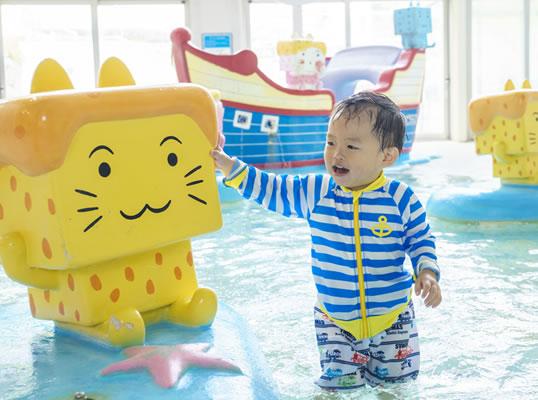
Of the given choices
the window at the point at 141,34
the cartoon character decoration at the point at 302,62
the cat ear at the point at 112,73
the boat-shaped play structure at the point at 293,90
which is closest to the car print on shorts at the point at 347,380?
the cat ear at the point at 112,73

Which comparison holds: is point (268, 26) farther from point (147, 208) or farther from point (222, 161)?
point (147, 208)

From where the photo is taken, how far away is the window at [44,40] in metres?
10.1

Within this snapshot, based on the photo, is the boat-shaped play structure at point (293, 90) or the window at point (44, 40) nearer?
the boat-shaped play structure at point (293, 90)

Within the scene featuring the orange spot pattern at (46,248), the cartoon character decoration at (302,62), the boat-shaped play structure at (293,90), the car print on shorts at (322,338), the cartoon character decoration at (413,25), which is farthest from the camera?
the cartoon character decoration at (413,25)

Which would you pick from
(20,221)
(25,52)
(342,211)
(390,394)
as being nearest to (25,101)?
(20,221)

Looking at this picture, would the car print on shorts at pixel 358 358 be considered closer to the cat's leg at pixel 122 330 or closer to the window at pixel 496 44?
the cat's leg at pixel 122 330

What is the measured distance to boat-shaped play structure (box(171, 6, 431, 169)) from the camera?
20.9ft

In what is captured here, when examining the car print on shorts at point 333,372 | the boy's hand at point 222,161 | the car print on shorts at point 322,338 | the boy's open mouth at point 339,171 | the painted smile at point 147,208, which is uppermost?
the boy's hand at point 222,161

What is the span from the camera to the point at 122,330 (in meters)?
1.54

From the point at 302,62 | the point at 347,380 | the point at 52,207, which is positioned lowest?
the point at 347,380

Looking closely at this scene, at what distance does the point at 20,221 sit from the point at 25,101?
323 mm

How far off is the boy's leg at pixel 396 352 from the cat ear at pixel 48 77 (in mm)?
1048

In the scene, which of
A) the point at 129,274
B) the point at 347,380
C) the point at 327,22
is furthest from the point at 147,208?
the point at 327,22

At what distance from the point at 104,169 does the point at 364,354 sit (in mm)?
780
